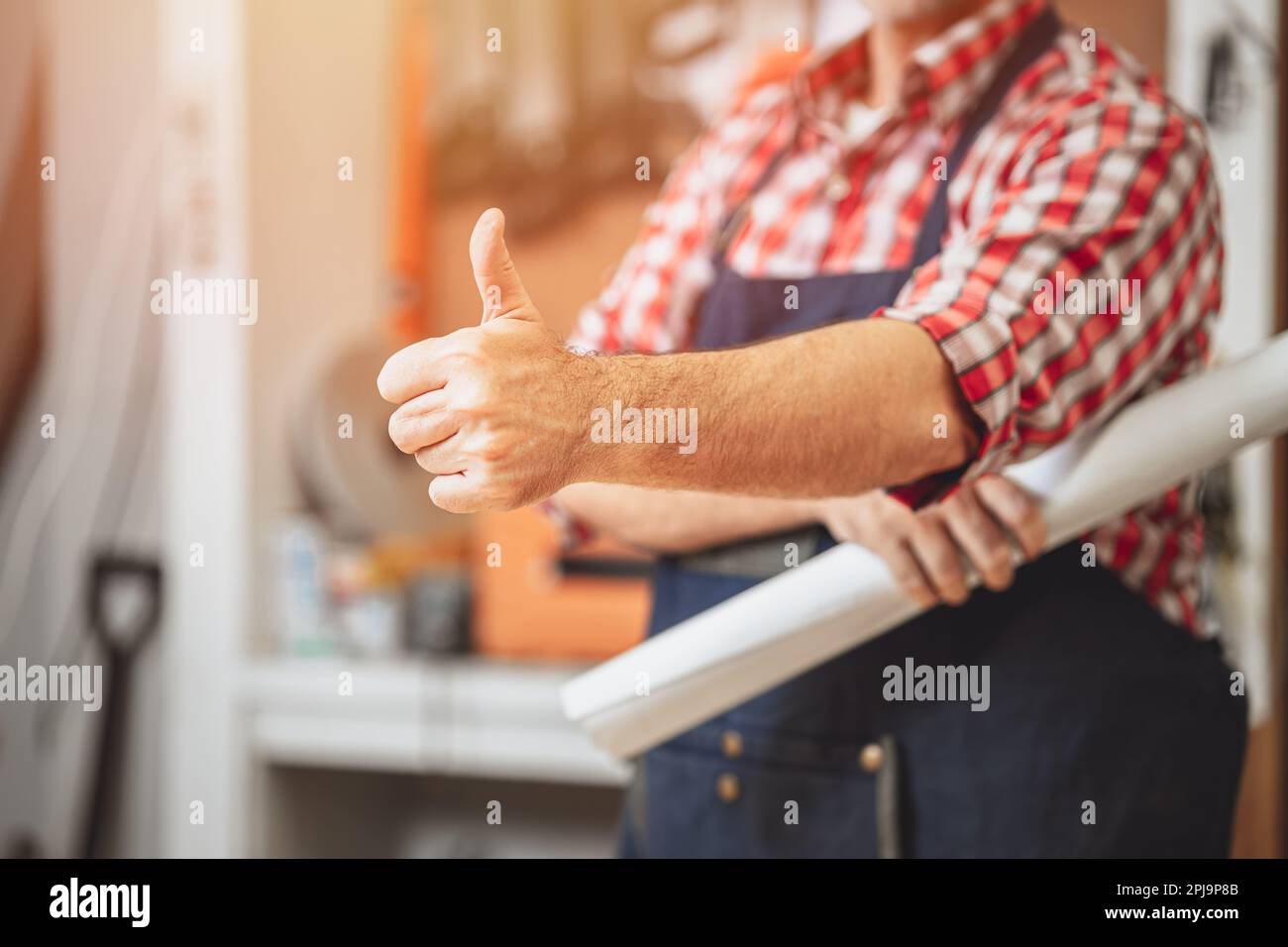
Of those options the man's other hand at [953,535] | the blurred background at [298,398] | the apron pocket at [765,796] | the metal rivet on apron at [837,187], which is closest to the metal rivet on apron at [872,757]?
the apron pocket at [765,796]

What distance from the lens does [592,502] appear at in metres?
0.71

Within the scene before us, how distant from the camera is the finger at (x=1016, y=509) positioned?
58 centimetres

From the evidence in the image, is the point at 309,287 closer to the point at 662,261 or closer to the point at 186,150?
the point at 186,150

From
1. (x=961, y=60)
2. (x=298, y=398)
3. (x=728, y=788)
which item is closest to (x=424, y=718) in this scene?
(x=298, y=398)

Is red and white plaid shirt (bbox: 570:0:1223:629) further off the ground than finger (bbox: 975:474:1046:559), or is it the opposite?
red and white plaid shirt (bbox: 570:0:1223:629)

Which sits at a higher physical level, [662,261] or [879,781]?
[662,261]

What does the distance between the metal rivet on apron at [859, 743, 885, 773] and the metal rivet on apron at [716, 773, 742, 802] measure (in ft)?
0.26

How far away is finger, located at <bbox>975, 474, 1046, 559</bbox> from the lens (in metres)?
0.58

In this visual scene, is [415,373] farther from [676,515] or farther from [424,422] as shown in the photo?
[676,515]

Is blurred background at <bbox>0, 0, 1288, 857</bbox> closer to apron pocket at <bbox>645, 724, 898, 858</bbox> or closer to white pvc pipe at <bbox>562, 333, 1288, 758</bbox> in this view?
apron pocket at <bbox>645, 724, 898, 858</bbox>

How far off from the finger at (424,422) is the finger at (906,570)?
0.25 m

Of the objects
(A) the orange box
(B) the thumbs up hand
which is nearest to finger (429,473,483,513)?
(B) the thumbs up hand
